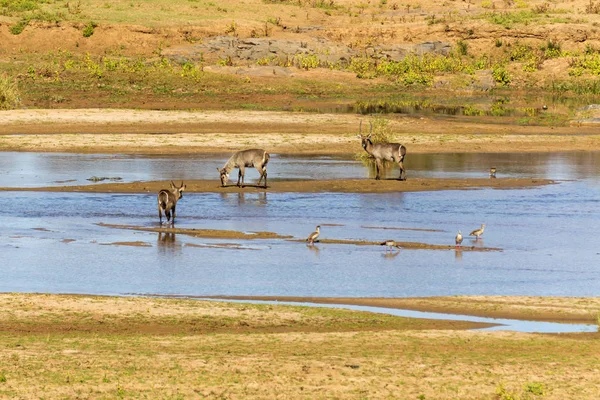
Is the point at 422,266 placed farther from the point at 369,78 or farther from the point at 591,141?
the point at 369,78

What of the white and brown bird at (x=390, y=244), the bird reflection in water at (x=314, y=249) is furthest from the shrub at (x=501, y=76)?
the bird reflection in water at (x=314, y=249)

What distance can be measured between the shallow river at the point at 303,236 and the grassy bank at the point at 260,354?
207 cm

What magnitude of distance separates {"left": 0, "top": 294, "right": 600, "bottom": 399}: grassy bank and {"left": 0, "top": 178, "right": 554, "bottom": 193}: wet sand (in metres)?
13.9

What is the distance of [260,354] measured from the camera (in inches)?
476

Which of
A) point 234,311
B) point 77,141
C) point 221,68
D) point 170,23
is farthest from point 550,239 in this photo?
point 170,23

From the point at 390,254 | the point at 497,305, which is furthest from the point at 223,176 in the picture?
the point at 497,305

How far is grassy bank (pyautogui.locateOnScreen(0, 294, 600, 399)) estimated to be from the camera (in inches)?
421

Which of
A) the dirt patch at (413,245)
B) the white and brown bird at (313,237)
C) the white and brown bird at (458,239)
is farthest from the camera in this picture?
the white and brown bird at (313,237)

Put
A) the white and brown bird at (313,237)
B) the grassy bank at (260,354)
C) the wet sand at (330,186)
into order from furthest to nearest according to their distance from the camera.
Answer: the wet sand at (330,186), the white and brown bird at (313,237), the grassy bank at (260,354)

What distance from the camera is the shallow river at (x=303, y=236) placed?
678 inches

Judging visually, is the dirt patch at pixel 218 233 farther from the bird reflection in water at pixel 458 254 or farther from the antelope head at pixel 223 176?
the antelope head at pixel 223 176

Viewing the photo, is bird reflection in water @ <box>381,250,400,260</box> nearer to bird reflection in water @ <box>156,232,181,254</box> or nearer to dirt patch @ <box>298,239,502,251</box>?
dirt patch @ <box>298,239,502,251</box>

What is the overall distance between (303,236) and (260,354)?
9.91 metres

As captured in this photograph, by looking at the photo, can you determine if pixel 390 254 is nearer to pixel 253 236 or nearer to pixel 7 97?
pixel 253 236
